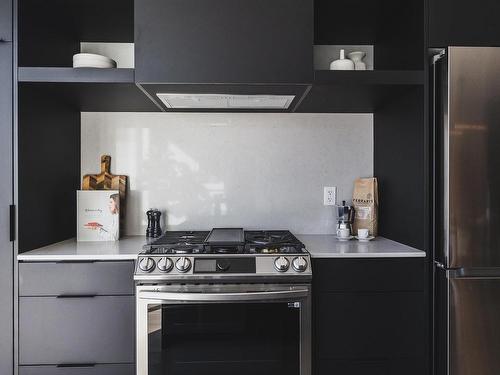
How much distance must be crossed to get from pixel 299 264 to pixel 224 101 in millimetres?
951

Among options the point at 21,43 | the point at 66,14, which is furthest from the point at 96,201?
the point at 66,14

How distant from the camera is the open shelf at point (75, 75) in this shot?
1.57 m

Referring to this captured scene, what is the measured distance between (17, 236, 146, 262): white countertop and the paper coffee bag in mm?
1256

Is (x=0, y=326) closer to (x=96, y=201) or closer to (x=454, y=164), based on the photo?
(x=96, y=201)

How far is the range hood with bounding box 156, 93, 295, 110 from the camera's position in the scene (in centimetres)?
176

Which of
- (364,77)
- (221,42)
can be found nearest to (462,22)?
(364,77)

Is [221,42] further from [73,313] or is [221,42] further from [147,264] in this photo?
[73,313]

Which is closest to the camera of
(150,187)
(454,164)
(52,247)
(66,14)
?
(454,164)

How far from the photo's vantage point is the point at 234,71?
1595mm

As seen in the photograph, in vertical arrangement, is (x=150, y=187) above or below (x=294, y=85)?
below

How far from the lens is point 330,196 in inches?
85.3

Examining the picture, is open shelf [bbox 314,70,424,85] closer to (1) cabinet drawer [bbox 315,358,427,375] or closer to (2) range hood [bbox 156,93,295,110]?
(2) range hood [bbox 156,93,295,110]

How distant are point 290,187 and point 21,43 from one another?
1.59 m

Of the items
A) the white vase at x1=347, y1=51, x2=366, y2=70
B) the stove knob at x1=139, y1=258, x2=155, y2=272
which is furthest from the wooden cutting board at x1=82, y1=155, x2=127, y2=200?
the white vase at x1=347, y1=51, x2=366, y2=70
